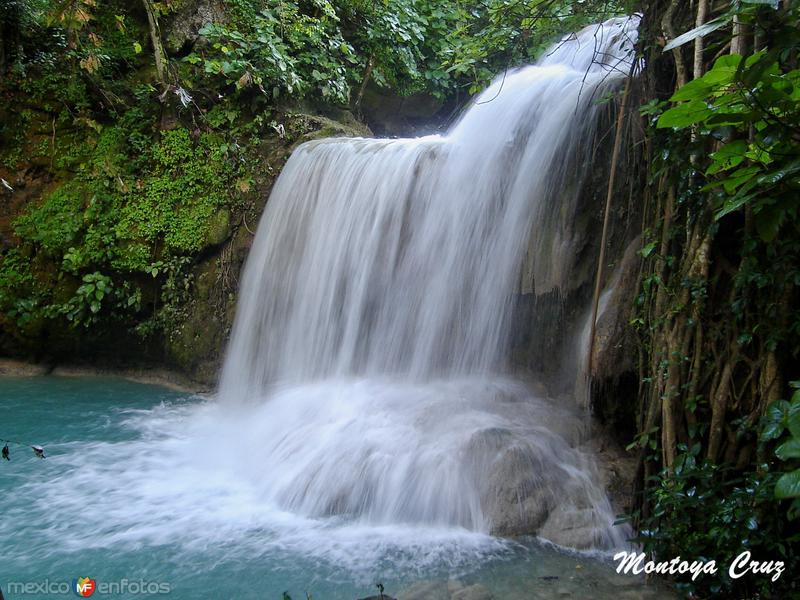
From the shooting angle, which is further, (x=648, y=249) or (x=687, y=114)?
(x=648, y=249)

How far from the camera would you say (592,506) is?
11.2 ft

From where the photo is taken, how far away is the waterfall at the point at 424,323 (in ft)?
11.9

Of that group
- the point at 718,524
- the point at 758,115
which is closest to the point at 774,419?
the point at 718,524

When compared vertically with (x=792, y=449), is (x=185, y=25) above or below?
above

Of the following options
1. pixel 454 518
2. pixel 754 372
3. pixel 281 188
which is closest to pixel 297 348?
pixel 281 188

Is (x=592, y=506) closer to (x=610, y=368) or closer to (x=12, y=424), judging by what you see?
(x=610, y=368)

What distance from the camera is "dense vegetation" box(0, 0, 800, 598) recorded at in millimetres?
2188

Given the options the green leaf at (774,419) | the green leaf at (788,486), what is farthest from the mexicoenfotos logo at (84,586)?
the green leaf at (774,419)

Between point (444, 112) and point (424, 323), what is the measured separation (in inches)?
282

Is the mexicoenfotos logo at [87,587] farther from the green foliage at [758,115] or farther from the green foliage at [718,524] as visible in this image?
the green foliage at [758,115]

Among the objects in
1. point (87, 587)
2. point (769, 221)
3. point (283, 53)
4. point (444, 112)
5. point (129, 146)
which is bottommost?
point (87, 587)

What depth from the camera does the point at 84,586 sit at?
9.69 ft

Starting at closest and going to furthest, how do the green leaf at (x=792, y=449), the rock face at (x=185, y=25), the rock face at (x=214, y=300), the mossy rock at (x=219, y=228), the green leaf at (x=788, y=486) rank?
the green leaf at (x=792, y=449) < the green leaf at (x=788, y=486) < the rock face at (x=214, y=300) < the mossy rock at (x=219, y=228) < the rock face at (x=185, y=25)

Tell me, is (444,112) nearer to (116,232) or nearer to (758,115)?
(116,232)
